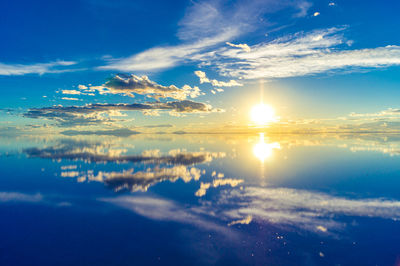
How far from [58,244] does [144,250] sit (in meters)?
11.8

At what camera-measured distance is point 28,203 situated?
4672 cm

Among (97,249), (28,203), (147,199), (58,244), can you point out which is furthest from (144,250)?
(28,203)

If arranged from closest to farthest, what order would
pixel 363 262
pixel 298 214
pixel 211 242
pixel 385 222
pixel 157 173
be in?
1. pixel 363 262
2. pixel 211 242
3. pixel 385 222
4. pixel 298 214
5. pixel 157 173

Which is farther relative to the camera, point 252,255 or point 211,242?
point 211,242

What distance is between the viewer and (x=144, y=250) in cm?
2712

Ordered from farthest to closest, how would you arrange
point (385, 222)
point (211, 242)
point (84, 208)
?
point (84, 208)
point (385, 222)
point (211, 242)

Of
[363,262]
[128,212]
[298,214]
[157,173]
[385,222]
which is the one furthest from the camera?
[157,173]

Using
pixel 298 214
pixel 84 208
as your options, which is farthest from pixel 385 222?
pixel 84 208

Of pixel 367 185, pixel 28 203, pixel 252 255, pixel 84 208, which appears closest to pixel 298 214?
pixel 252 255

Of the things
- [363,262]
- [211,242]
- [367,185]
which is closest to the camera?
[363,262]

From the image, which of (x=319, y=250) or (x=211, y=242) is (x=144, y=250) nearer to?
(x=211, y=242)

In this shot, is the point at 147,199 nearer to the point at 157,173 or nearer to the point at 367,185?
the point at 157,173

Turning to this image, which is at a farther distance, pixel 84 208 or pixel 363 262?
pixel 84 208

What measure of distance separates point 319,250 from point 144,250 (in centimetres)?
2111
